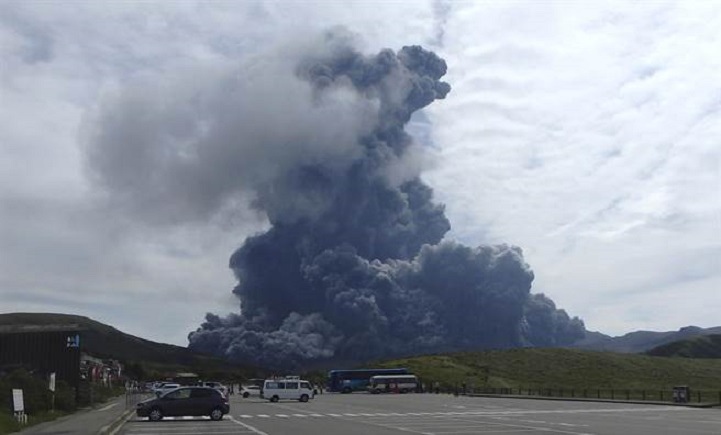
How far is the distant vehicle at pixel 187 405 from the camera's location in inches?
1649

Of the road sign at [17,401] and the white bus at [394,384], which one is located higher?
the white bus at [394,384]

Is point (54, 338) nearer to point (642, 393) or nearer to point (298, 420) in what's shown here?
point (298, 420)

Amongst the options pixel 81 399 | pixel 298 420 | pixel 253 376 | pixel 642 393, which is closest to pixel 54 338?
pixel 81 399

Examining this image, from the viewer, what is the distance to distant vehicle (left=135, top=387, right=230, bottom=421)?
41.9 meters

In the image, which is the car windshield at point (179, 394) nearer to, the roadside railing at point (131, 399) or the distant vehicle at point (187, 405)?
the distant vehicle at point (187, 405)

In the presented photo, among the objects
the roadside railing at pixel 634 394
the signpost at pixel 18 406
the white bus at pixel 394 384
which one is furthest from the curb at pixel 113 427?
the white bus at pixel 394 384

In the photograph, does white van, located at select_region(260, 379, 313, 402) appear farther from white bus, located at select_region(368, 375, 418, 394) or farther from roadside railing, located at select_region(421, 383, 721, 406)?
white bus, located at select_region(368, 375, 418, 394)

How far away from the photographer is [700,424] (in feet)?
110

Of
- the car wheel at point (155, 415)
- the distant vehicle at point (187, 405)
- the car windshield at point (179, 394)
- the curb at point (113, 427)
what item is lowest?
the curb at point (113, 427)

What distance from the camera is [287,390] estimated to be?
235 feet

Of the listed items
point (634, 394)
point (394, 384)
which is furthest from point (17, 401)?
point (394, 384)

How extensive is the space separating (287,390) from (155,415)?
→ 1189 inches

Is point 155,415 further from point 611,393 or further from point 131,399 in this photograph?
point 611,393

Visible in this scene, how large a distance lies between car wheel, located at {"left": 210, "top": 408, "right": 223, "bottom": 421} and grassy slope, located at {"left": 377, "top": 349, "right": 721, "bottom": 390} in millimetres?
66284
